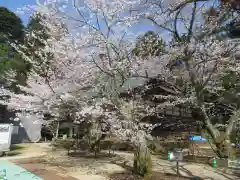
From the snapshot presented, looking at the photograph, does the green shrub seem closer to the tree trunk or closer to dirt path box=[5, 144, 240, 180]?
dirt path box=[5, 144, 240, 180]

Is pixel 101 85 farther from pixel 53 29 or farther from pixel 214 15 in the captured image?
pixel 214 15

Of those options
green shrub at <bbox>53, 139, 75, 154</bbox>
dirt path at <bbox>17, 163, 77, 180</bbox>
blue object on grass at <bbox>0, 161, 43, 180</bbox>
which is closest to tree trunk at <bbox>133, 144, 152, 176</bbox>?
dirt path at <bbox>17, 163, 77, 180</bbox>

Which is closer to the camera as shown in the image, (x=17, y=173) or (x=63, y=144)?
(x=17, y=173)

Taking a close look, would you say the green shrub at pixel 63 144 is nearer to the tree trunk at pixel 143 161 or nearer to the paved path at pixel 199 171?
the paved path at pixel 199 171

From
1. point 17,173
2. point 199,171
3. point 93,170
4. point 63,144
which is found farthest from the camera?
point 63,144

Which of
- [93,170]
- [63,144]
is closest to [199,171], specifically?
[93,170]

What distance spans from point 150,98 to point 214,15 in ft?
16.6

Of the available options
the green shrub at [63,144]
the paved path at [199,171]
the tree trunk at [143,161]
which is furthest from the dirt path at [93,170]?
the green shrub at [63,144]

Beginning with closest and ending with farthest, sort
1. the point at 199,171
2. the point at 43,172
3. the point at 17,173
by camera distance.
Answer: the point at 17,173 < the point at 43,172 < the point at 199,171

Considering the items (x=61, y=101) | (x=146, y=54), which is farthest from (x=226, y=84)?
(x=61, y=101)

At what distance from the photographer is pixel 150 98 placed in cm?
1395

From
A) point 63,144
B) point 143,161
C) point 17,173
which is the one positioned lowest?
point 17,173

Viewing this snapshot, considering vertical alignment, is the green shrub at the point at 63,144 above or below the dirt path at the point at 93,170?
above

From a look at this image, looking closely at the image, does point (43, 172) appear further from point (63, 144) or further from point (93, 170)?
point (63, 144)
